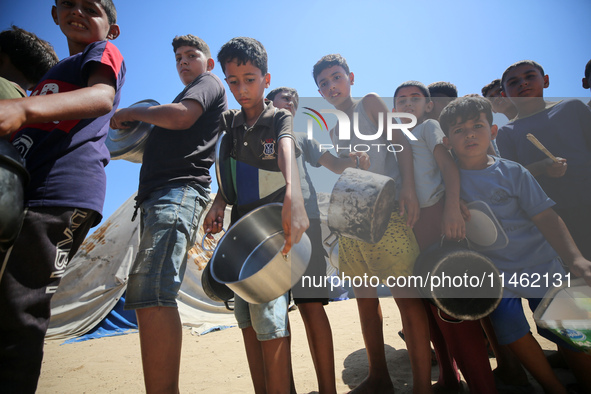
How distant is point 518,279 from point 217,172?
158 cm

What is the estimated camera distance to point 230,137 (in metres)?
1.77

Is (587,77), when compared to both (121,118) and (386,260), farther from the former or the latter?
(121,118)

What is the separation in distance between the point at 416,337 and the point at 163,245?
1.27 metres

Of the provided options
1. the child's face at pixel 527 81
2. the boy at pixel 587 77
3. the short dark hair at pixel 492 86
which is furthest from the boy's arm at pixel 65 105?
the short dark hair at pixel 492 86

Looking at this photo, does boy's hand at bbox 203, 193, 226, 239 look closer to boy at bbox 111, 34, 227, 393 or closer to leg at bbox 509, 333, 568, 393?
boy at bbox 111, 34, 227, 393

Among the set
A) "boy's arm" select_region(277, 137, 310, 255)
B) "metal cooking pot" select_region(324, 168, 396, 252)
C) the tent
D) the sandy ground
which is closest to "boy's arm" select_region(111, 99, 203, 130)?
"boy's arm" select_region(277, 137, 310, 255)

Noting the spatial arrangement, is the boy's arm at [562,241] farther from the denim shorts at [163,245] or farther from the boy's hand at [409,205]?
the denim shorts at [163,245]

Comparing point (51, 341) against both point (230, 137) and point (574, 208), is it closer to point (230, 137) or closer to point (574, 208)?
point (230, 137)

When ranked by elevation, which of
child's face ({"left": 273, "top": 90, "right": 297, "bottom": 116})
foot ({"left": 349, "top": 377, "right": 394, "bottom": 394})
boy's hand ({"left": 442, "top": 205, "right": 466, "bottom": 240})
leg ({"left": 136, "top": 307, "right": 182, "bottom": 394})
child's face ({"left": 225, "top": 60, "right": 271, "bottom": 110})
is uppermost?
child's face ({"left": 273, "top": 90, "right": 297, "bottom": 116})

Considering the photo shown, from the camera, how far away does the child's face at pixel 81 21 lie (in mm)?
1444

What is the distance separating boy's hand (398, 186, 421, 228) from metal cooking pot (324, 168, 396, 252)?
67mm

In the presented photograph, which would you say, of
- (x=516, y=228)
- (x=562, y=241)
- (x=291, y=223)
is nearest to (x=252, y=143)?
(x=291, y=223)

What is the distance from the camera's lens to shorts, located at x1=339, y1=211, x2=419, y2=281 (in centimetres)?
Result: 181

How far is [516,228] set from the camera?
68.7 inches
